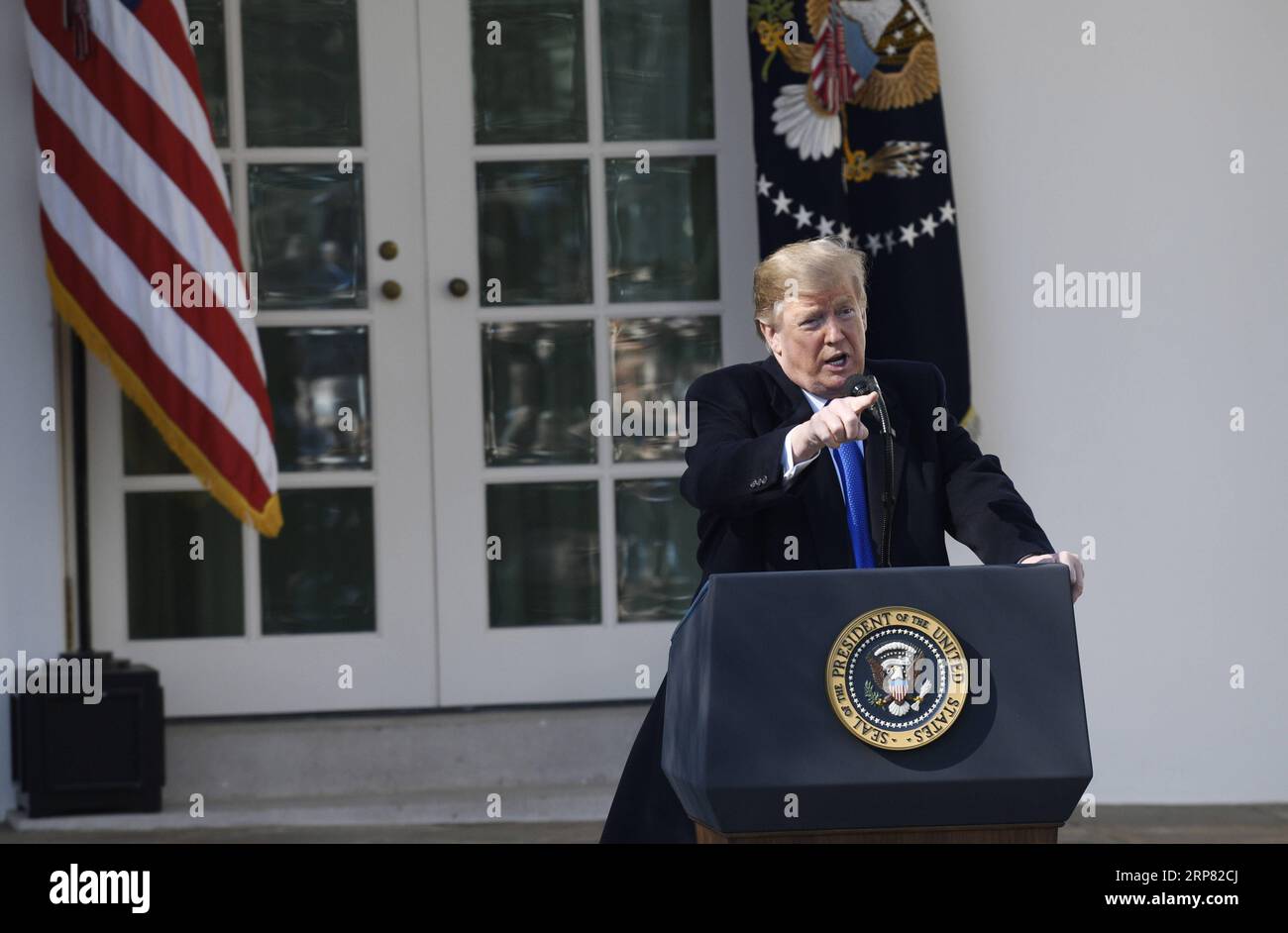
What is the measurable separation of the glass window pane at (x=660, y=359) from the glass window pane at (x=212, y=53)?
126 centimetres

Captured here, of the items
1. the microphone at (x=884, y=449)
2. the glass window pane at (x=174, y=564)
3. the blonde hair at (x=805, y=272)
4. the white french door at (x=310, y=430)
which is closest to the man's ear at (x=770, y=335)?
the blonde hair at (x=805, y=272)

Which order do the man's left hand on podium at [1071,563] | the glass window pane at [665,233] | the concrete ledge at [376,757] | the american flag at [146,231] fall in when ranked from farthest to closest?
the glass window pane at [665,233]
the concrete ledge at [376,757]
the american flag at [146,231]
the man's left hand on podium at [1071,563]

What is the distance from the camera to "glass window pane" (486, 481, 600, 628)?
4.81 metres

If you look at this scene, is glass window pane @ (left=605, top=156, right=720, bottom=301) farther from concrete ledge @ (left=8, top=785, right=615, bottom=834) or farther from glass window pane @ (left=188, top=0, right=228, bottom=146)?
concrete ledge @ (left=8, top=785, right=615, bottom=834)

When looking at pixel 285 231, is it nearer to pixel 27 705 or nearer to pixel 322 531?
pixel 322 531

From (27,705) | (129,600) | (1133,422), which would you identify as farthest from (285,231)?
(1133,422)

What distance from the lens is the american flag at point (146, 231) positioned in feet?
14.1

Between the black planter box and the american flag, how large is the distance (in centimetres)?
56

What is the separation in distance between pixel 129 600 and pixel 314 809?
816 millimetres

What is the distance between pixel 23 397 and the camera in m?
4.57

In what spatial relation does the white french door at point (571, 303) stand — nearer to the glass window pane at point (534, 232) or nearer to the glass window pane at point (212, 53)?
the glass window pane at point (534, 232)

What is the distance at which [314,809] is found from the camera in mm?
4488

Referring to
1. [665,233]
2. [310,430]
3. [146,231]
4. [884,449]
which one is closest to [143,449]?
[310,430]

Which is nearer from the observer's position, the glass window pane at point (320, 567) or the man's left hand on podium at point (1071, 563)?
the man's left hand on podium at point (1071, 563)
